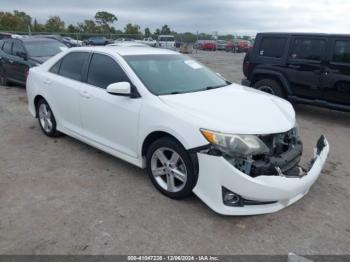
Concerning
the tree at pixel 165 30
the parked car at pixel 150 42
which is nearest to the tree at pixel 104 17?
the tree at pixel 165 30

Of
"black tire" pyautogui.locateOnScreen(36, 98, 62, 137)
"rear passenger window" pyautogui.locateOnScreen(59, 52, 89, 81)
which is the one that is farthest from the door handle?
"black tire" pyautogui.locateOnScreen(36, 98, 62, 137)

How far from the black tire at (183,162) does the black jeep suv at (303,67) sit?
4853 mm

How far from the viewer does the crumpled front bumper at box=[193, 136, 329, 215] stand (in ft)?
10.1

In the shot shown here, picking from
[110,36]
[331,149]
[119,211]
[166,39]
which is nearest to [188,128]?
[119,211]

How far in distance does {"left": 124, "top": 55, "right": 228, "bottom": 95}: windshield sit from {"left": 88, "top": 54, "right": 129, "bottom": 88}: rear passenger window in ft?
0.59

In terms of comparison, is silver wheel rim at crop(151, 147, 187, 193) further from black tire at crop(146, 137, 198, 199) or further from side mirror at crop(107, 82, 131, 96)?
side mirror at crop(107, 82, 131, 96)

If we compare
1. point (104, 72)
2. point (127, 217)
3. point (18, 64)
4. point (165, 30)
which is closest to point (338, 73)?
point (104, 72)

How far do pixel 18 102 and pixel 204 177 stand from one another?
695 cm

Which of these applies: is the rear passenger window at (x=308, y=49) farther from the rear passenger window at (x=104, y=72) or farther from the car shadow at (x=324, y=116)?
the rear passenger window at (x=104, y=72)

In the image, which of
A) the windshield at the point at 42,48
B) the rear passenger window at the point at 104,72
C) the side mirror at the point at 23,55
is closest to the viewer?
the rear passenger window at the point at 104,72

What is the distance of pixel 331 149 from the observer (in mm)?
5527

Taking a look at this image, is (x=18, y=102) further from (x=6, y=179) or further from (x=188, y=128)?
(x=188, y=128)

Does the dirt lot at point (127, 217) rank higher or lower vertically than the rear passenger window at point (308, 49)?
lower

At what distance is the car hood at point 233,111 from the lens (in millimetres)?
3271
